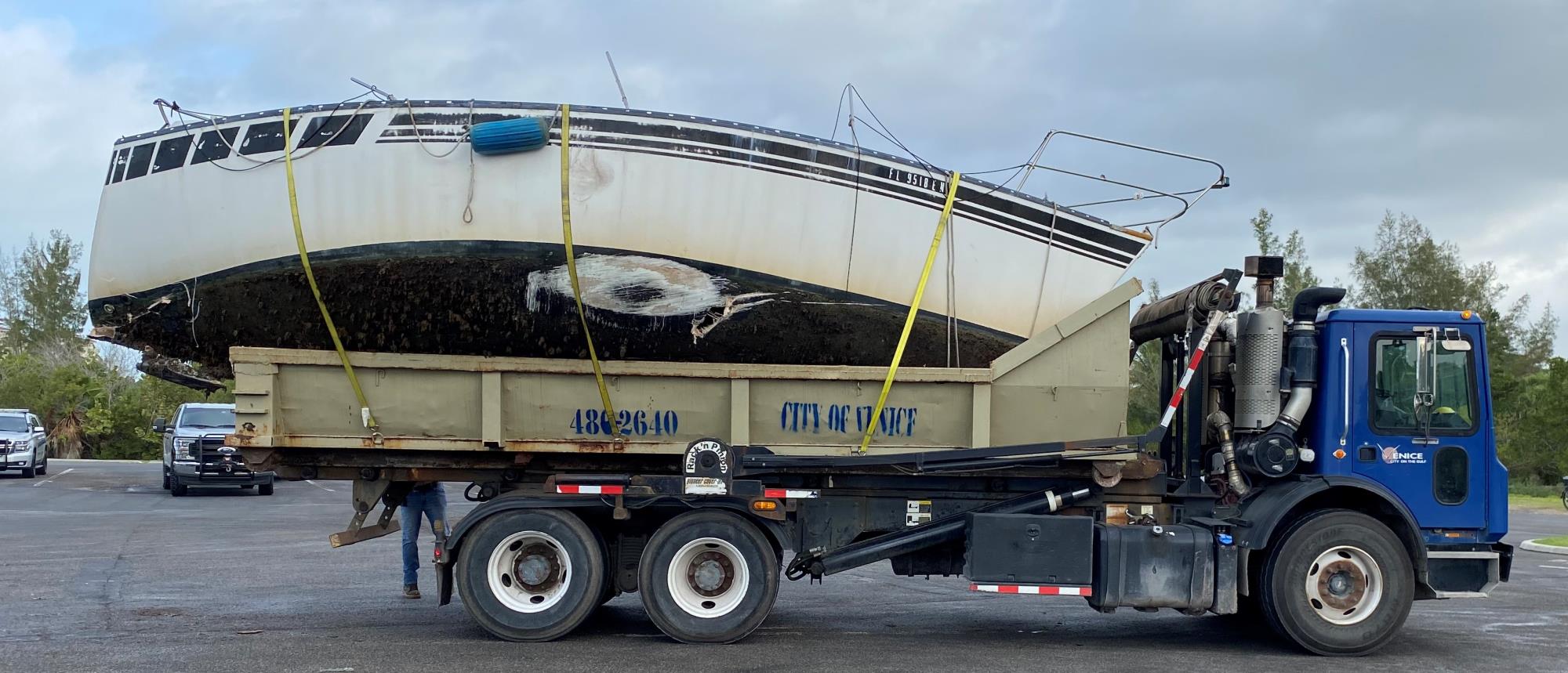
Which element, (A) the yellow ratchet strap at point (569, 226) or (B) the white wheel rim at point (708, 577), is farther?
(B) the white wheel rim at point (708, 577)

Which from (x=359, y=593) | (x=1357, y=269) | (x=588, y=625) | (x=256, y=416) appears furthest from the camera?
(x=1357, y=269)

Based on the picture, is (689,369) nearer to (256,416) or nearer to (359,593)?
(256,416)

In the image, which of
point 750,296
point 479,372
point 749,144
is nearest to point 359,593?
point 479,372

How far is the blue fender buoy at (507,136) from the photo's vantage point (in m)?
7.75

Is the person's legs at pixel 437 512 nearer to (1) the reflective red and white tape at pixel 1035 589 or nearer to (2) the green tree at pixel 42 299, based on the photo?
(1) the reflective red and white tape at pixel 1035 589

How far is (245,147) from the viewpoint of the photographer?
7.93 metres

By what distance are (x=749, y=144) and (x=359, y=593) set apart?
5108 mm

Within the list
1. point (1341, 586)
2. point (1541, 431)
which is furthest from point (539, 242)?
point (1541, 431)

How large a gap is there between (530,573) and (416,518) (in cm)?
172

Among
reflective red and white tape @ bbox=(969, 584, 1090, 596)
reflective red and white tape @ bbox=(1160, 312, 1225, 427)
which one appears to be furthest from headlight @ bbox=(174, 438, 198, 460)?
reflective red and white tape @ bbox=(1160, 312, 1225, 427)

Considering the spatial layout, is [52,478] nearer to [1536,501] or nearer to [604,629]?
[604,629]

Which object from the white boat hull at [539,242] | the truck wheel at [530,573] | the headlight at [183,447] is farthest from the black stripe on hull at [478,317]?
the headlight at [183,447]

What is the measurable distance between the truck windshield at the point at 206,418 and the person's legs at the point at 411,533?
14841 millimetres

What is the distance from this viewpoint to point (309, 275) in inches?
309
